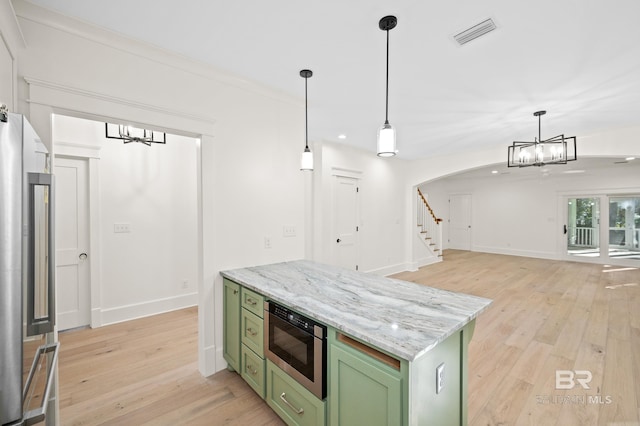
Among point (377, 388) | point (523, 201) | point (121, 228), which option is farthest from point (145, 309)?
point (523, 201)

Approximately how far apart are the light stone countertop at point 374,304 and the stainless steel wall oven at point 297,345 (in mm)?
88

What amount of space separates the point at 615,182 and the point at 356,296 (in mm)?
9885

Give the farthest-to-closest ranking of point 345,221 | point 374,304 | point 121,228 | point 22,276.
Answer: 1. point 345,221
2. point 121,228
3. point 374,304
4. point 22,276

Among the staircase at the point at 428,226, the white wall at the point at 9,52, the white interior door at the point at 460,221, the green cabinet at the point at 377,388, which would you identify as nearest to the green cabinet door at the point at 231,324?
the green cabinet at the point at 377,388

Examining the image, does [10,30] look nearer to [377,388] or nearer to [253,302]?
[253,302]

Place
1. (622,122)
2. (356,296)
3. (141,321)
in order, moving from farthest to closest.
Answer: (622,122), (141,321), (356,296)

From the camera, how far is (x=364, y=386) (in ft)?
4.36

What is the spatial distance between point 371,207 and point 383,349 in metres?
4.95

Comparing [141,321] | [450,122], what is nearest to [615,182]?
[450,122]

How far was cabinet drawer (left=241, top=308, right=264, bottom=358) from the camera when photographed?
2.09 m

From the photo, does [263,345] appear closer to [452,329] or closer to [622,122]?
[452,329]

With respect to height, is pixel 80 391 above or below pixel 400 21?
below

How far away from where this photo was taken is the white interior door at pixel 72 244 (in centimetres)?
329

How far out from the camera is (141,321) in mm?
3645
